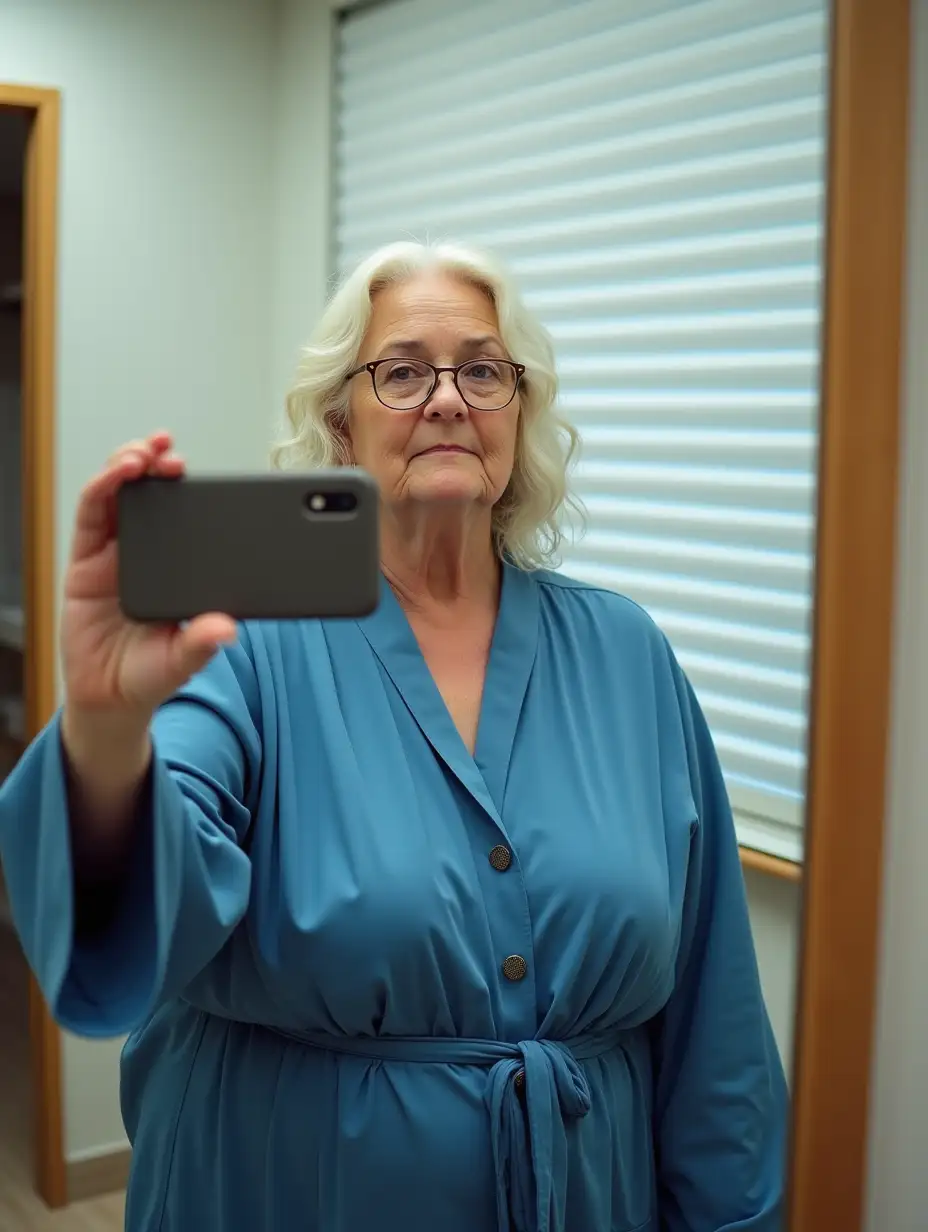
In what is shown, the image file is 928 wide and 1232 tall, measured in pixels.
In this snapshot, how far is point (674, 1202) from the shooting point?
736mm

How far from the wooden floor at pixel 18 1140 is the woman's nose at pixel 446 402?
13.4 inches

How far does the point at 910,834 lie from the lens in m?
0.57

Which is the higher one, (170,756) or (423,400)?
(423,400)

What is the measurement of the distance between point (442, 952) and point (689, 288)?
370 mm

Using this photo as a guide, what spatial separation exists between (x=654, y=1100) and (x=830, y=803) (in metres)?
0.26

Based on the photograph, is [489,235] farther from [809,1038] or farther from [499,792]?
[809,1038]

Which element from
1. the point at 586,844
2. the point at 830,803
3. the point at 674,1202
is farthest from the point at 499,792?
the point at 674,1202

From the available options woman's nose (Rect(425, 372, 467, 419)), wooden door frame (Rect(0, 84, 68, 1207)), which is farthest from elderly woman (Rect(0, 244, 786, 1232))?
wooden door frame (Rect(0, 84, 68, 1207))

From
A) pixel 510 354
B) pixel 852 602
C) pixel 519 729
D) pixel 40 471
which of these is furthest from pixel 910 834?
pixel 40 471

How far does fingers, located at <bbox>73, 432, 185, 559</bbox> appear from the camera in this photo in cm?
41

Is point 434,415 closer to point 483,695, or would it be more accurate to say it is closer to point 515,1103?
point 483,695

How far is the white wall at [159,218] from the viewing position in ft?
2.45

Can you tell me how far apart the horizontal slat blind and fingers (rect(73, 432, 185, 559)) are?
0.31 meters

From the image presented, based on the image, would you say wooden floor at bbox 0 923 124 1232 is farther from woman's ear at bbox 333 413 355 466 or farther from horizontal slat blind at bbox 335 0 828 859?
horizontal slat blind at bbox 335 0 828 859
